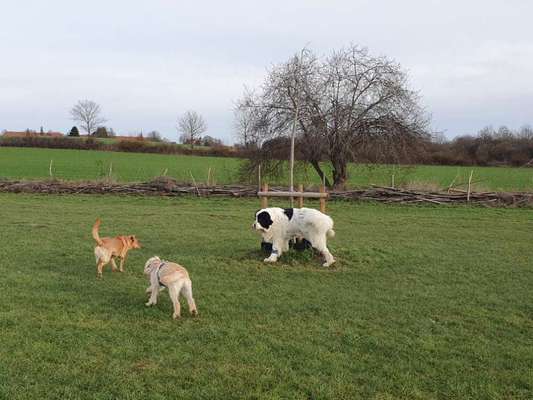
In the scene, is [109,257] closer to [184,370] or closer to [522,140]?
[184,370]

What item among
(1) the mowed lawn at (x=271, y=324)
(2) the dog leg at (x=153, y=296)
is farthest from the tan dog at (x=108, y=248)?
(2) the dog leg at (x=153, y=296)

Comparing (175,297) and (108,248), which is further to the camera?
(108,248)

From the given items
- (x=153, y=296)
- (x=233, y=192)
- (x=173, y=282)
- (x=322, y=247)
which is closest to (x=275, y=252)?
(x=322, y=247)

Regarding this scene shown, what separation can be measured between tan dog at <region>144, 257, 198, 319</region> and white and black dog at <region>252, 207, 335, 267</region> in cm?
300

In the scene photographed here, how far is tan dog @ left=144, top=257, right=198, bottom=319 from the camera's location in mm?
6082

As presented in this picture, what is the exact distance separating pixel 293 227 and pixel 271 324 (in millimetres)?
3445

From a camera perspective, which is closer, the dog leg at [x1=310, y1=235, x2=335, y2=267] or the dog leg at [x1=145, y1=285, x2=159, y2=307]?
the dog leg at [x1=145, y1=285, x2=159, y2=307]

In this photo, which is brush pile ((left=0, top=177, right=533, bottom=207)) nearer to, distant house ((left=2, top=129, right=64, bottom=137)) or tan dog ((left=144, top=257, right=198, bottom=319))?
tan dog ((left=144, top=257, right=198, bottom=319))

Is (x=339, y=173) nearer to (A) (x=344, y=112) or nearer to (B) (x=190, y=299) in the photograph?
(A) (x=344, y=112)

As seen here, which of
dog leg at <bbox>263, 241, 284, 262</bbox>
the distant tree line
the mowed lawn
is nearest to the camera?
the mowed lawn

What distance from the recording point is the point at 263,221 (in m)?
9.23

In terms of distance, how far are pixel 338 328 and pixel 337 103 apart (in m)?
17.9

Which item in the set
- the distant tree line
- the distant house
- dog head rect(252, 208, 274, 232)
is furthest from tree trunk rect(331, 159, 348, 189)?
the distant house

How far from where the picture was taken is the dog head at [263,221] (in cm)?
920
